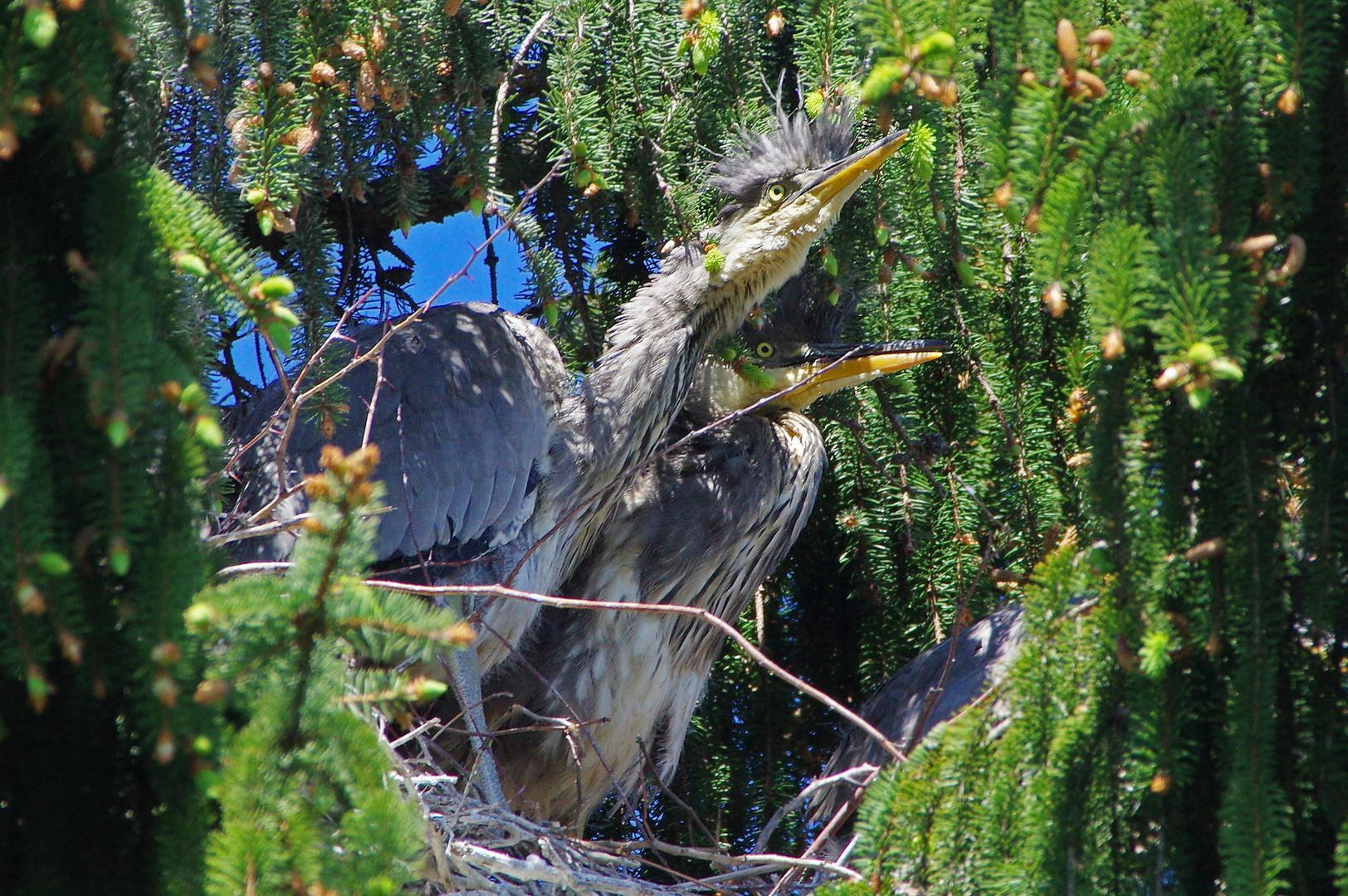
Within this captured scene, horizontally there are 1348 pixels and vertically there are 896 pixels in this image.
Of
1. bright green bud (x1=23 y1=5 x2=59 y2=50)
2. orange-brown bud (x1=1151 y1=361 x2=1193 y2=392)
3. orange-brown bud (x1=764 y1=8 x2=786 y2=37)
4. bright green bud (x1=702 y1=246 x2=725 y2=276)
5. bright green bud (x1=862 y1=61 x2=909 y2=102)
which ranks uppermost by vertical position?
orange-brown bud (x1=764 y1=8 x2=786 y2=37)

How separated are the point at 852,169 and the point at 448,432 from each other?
1281mm

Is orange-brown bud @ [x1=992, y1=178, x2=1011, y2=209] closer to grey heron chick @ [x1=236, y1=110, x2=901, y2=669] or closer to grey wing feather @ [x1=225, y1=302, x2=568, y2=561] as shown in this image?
grey heron chick @ [x1=236, y1=110, x2=901, y2=669]

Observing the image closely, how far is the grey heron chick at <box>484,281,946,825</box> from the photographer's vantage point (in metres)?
3.45

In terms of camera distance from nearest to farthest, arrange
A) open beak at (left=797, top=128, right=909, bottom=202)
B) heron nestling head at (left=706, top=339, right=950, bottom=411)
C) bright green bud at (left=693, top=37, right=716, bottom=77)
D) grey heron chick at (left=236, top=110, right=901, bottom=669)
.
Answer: bright green bud at (left=693, top=37, right=716, bottom=77), open beak at (left=797, top=128, right=909, bottom=202), grey heron chick at (left=236, top=110, right=901, bottom=669), heron nestling head at (left=706, top=339, right=950, bottom=411)

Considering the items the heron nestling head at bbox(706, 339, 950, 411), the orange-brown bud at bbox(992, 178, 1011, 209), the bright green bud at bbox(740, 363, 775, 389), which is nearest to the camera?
the orange-brown bud at bbox(992, 178, 1011, 209)

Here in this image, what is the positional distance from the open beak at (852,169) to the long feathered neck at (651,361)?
0.34 meters

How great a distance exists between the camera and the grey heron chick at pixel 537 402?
3.19m

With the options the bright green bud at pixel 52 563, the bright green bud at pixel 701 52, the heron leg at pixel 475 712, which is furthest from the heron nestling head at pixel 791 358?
the bright green bud at pixel 52 563

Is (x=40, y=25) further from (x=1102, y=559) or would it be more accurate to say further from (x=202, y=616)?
(x=1102, y=559)

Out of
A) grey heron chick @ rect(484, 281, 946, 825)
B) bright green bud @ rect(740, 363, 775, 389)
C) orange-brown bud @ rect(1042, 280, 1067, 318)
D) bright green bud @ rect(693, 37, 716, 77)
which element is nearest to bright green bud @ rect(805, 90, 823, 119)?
bright green bud @ rect(693, 37, 716, 77)

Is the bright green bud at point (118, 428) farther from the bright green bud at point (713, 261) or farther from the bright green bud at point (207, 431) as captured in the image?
the bright green bud at point (713, 261)

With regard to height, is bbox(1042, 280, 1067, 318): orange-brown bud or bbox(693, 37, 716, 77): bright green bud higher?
bbox(693, 37, 716, 77): bright green bud

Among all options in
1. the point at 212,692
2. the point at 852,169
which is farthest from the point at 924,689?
the point at 212,692

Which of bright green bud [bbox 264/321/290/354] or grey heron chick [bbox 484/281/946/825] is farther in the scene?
grey heron chick [bbox 484/281/946/825]
